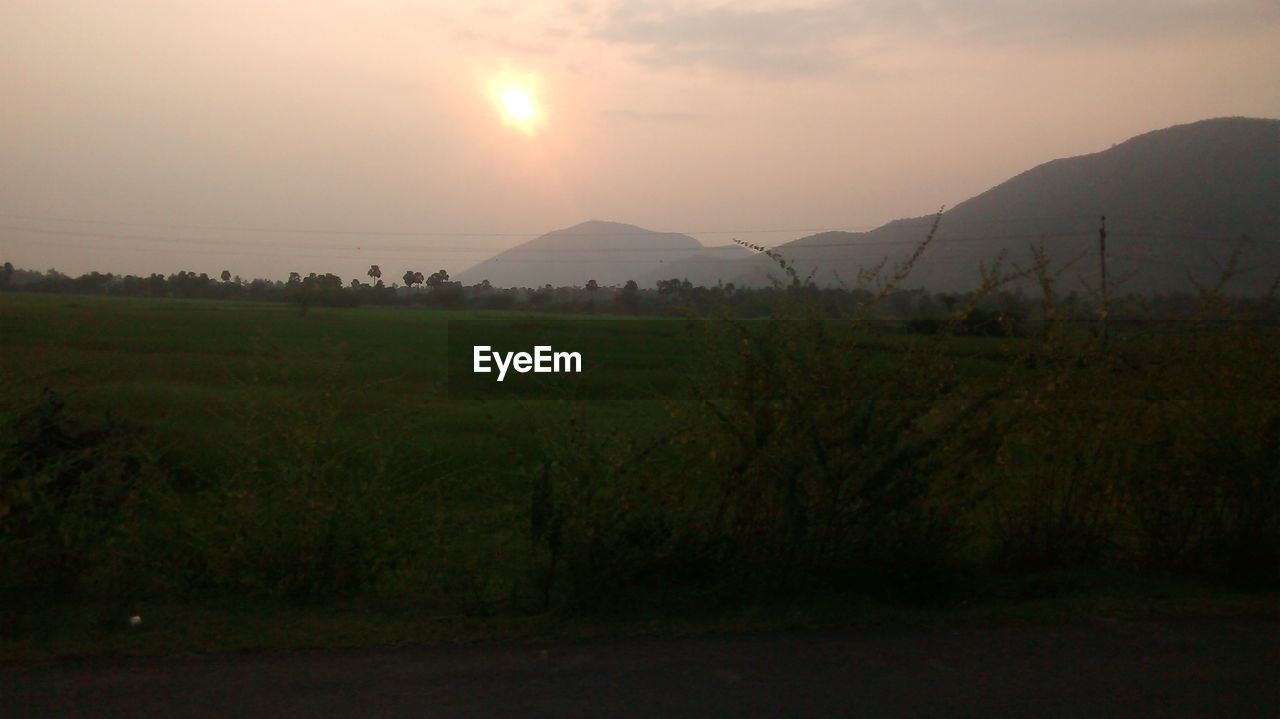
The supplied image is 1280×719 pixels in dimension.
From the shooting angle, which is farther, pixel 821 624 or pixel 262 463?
pixel 262 463

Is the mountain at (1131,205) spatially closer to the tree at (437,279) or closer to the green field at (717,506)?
the tree at (437,279)

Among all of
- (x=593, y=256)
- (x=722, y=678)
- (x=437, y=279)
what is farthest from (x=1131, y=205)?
(x=722, y=678)

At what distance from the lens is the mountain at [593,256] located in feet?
185

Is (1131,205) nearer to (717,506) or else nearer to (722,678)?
(717,506)

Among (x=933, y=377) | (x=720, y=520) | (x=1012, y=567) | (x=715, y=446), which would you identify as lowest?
(x=1012, y=567)

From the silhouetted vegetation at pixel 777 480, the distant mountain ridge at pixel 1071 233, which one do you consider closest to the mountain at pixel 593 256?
the distant mountain ridge at pixel 1071 233

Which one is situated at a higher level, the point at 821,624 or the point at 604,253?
the point at 604,253

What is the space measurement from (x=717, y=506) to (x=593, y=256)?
53.9m

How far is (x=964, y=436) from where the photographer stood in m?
7.81

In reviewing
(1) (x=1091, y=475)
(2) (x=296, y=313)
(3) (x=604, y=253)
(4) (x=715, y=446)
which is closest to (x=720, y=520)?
(4) (x=715, y=446)

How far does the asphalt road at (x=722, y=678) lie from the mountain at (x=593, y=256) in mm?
47477

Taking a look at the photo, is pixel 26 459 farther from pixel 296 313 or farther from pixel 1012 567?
pixel 296 313

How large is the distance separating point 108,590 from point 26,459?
1.44m

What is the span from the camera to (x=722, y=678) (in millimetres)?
5691
